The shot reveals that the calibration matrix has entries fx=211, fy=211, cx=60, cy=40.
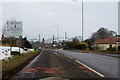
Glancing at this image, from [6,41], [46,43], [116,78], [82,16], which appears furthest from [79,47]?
[46,43]

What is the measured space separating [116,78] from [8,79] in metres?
4.92

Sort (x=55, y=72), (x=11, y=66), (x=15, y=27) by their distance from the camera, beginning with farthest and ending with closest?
1. (x=15, y=27)
2. (x=11, y=66)
3. (x=55, y=72)

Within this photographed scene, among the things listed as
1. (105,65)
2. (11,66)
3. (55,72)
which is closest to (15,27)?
(11,66)

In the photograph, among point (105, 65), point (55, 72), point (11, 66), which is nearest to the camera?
point (55, 72)

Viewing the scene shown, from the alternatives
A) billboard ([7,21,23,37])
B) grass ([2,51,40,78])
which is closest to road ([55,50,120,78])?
grass ([2,51,40,78])

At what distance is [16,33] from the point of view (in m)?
20.2

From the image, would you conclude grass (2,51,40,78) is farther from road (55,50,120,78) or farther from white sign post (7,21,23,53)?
road (55,50,120,78)

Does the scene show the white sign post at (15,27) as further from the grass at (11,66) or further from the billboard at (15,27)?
the grass at (11,66)

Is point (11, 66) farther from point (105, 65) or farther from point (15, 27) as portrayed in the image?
point (15, 27)

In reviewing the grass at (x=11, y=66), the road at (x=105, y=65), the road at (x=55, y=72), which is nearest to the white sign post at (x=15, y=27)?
the grass at (x=11, y=66)

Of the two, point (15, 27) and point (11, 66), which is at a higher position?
point (15, 27)

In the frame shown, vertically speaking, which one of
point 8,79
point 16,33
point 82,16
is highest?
point 82,16

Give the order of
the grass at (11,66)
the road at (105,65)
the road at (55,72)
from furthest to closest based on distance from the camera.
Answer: the road at (105,65) → the grass at (11,66) → the road at (55,72)

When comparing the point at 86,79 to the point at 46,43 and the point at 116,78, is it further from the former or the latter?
the point at 46,43
